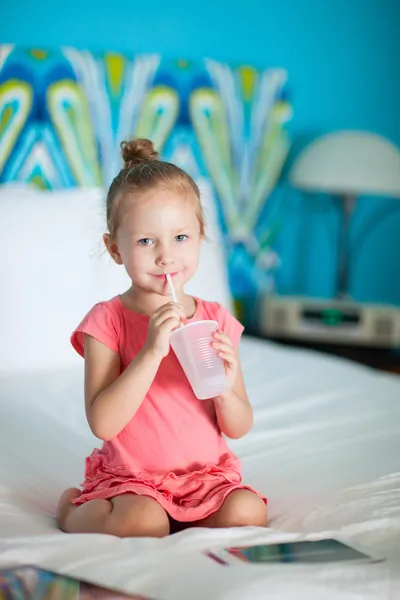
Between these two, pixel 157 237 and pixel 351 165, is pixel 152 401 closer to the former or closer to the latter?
pixel 157 237

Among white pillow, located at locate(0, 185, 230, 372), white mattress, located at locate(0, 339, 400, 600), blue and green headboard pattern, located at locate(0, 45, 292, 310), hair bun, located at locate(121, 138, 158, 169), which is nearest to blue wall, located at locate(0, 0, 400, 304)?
blue and green headboard pattern, located at locate(0, 45, 292, 310)

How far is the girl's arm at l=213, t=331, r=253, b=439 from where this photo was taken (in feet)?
4.72

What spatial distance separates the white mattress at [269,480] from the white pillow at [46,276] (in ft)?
0.28

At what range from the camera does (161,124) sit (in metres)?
3.10

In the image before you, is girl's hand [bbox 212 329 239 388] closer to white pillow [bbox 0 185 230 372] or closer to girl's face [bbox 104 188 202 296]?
girl's face [bbox 104 188 202 296]

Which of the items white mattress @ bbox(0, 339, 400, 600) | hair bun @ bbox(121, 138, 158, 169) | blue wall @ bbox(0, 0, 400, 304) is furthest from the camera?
blue wall @ bbox(0, 0, 400, 304)

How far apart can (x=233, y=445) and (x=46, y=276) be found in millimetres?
768

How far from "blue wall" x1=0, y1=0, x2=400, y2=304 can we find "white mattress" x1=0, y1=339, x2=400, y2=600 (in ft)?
3.39

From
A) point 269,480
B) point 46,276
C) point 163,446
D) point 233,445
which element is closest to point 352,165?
point 46,276

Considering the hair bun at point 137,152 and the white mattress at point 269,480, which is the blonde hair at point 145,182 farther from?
the white mattress at point 269,480

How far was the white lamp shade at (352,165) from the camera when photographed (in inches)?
129

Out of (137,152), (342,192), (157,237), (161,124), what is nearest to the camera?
(157,237)

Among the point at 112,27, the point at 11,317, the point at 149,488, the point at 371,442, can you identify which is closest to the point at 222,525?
the point at 149,488

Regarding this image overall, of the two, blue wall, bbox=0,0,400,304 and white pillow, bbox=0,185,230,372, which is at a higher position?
blue wall, bbox=0,0,400,304
